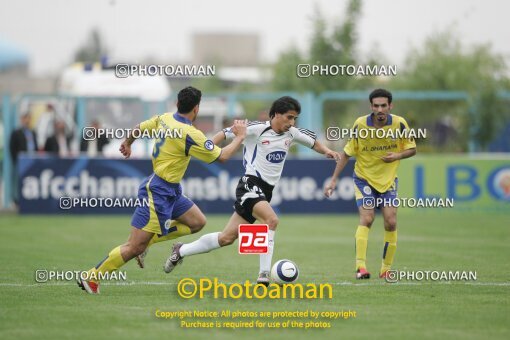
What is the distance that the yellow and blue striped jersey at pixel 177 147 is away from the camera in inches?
437

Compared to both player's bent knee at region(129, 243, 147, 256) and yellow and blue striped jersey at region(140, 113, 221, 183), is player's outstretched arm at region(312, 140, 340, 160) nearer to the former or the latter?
yellow and blue striped jersey at region(140, 113, 221, 183)

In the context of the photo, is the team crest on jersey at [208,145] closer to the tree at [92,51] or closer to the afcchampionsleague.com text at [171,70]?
the afcchampionsleague.com text at [171,70]

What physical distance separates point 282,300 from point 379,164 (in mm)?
3140

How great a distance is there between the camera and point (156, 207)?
1120cm

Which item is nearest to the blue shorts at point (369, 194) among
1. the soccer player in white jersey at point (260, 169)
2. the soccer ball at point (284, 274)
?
the soccer player in white jersey at point (260, 169)

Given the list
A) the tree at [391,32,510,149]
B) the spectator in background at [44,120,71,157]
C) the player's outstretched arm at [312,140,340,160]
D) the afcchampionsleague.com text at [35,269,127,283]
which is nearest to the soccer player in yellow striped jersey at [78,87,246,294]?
the afcchampionsleague.com text at [35,269,127,283]

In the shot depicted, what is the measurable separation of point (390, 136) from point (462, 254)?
389 centimetres

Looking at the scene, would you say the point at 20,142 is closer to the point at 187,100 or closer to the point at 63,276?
the point at 63,276

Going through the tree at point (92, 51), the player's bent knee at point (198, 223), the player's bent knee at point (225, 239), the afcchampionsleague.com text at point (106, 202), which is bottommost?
the player's bent knee at point (225, 239)

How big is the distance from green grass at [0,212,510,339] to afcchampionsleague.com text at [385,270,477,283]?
216 millimetres

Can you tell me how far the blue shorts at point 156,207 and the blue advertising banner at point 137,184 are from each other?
41.7 ft

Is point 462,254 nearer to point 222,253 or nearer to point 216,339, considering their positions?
point 222,253

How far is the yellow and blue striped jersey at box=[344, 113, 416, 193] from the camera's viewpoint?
12945mm

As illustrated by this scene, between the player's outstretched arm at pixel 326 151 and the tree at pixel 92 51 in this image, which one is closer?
A: the player's outstretched arm at pixel 326 151
